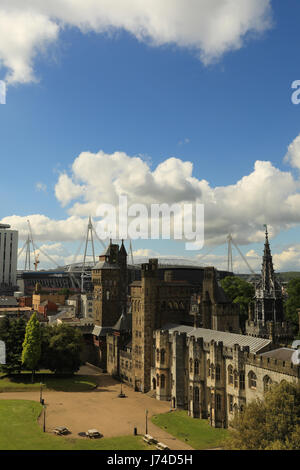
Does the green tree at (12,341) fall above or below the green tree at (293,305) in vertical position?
below

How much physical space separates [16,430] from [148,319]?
111 feet

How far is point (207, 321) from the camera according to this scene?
81188 millimetres

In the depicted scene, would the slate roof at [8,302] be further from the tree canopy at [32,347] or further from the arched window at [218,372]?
the arched window at [218,372]

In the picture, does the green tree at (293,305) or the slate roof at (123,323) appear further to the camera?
the slate roof at (123,323)

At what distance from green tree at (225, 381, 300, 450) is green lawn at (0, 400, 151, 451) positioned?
620 inches

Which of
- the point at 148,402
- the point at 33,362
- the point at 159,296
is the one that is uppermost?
the point at 159,296

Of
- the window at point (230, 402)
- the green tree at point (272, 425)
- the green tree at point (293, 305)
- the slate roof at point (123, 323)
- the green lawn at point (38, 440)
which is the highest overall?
the green tree at point (293, 305)

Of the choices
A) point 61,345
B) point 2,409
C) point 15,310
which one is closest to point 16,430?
point 2,409

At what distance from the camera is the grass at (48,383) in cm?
8200

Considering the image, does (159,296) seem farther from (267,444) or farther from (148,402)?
(267,444)

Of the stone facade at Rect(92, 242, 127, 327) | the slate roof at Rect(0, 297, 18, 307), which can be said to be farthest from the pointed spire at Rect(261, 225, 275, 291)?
the slate roof at Rect(0, 297, 18, 307)

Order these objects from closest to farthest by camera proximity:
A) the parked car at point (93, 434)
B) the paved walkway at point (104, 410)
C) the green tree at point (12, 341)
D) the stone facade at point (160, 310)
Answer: the parked car at point (93, 434), the paved walkway at point (104, 410), the stone facade at point (160, 310), the green tree at point (12, 341)

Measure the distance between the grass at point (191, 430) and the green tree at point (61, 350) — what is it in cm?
2933

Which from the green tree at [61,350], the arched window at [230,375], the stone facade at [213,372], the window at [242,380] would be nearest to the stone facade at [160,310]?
the stone facade at [213,372]
